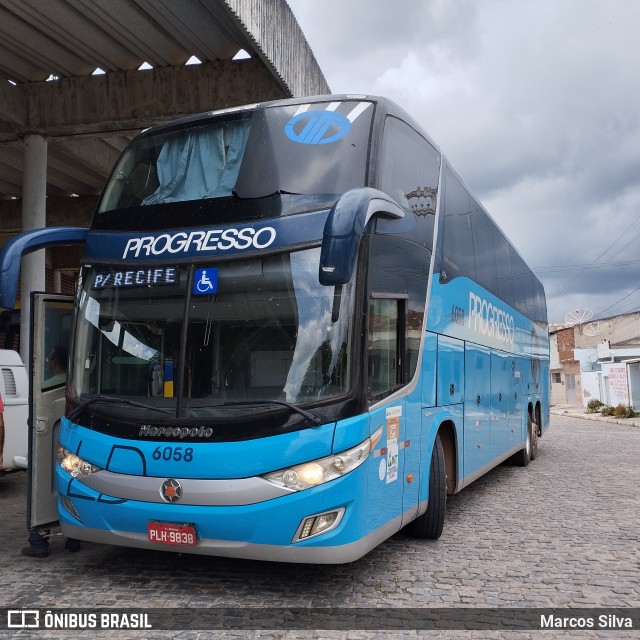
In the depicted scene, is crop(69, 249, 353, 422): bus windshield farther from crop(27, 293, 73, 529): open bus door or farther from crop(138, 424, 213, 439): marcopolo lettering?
crop(27, 293, 73, 529): open bus door

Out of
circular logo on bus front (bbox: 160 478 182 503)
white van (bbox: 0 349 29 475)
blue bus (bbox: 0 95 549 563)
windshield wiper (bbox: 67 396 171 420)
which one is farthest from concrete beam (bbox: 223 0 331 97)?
circular logo on bus front (bbox: 160 478 182 503)

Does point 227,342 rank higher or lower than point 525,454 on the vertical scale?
higher

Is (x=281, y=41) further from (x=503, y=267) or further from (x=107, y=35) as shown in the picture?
(x=503, y=267)

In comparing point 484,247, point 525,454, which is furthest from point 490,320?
point 525,454

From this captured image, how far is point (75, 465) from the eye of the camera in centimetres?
557

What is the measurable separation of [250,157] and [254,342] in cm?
162

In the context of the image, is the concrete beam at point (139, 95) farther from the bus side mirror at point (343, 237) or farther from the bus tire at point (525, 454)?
the bus side mirror at point (343, 237)

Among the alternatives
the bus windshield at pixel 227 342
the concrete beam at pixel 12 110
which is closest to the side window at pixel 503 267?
the bus windshield at pixel 227 342

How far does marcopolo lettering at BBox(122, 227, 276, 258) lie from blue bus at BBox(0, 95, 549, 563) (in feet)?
0.05

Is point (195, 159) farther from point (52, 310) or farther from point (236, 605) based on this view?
point (236, 605)

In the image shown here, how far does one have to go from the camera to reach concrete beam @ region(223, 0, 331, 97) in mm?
11422

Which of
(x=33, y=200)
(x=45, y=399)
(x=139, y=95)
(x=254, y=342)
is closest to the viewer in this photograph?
(x=254, y=342)

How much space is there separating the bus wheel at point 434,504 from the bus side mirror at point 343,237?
9.64 ft

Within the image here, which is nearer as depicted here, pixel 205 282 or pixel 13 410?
pixel 205 282
